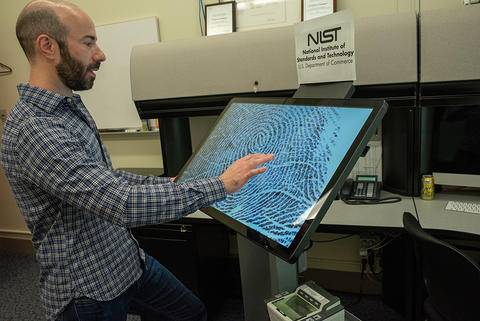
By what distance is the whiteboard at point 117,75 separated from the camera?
A: 2578 mm

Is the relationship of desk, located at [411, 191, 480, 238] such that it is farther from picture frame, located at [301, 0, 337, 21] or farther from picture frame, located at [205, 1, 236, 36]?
picture frame, located at [205, 1, 236, 36]

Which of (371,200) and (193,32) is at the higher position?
(193,32)

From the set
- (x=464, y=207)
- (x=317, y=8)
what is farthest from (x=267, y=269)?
(x=317, y=8)

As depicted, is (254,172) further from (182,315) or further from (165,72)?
(165,72)

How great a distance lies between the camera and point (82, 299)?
3.43ft

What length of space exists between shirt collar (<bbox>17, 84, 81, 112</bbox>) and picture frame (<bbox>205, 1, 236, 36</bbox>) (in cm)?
145

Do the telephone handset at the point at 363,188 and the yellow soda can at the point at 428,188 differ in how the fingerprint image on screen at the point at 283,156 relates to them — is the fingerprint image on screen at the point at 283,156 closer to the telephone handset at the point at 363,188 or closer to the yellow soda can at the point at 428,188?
the telephone handset at the point at 363,188

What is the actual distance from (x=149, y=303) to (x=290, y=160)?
0.79m

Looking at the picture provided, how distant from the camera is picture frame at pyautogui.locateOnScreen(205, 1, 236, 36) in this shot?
2264mm

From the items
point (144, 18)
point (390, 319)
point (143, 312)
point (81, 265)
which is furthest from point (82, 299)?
point (144, 18)

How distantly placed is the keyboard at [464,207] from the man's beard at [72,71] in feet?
5.21

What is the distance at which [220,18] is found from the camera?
229 centimetres

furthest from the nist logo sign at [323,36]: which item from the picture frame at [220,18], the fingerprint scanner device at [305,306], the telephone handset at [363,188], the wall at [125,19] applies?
the picture frame at [220,18]

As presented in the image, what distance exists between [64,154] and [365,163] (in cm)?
165
